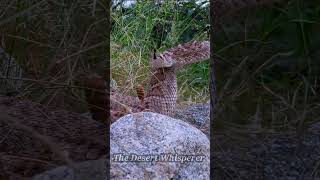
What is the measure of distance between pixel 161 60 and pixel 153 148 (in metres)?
0.36

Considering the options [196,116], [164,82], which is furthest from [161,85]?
[196,116]

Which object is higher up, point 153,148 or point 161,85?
point 161,85

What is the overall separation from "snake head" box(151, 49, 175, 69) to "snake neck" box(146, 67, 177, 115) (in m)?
0.02

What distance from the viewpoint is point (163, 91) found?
233 cm

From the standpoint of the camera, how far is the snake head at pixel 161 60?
2.36m

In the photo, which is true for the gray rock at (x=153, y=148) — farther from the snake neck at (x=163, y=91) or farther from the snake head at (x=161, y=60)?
the snake head at (x=161, y=60)

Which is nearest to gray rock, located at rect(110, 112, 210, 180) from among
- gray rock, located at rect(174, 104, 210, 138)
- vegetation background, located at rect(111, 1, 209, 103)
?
gray rock, located at rect(174, 104, 210, 138)

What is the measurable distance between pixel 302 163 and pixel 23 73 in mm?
1198

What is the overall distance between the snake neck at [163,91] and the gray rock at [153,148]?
7 centimetres

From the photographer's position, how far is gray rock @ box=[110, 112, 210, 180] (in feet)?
7.31

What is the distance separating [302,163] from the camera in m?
2.40

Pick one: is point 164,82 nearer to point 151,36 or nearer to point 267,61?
A: point 151,36

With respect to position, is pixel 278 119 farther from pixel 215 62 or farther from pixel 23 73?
pixel 23 73

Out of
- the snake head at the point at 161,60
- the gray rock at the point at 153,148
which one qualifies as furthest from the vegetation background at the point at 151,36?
the gray rock at the point at 153,148
